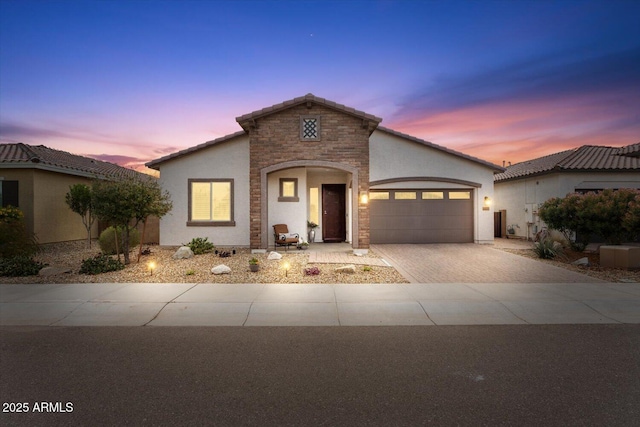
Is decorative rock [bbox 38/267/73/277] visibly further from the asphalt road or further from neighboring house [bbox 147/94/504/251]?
neighboring house [bbox 147/94/504/251]

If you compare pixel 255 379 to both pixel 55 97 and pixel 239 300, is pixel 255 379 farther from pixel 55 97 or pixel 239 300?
pixel 55 97

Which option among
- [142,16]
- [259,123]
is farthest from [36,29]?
[259,123]

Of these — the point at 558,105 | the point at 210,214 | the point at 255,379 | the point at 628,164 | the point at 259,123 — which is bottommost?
the point at 255,379

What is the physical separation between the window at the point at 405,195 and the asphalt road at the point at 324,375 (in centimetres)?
1197

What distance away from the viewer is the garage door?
17.4 m

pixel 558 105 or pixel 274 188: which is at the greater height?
pixel 558 105

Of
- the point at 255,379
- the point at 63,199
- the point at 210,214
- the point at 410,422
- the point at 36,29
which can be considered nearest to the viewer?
the point at 410,422

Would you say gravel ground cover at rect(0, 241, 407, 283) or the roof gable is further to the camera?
the roof gable

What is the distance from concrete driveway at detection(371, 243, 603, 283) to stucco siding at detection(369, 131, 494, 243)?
2.30 m

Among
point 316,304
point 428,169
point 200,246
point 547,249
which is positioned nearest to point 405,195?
point 428,169

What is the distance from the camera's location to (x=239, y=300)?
736 centimetres

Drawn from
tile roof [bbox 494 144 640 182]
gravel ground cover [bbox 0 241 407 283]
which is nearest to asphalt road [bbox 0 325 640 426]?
gravel ground cover [bbox 0 241 407 283]

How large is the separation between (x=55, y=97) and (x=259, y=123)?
1011 centimetres

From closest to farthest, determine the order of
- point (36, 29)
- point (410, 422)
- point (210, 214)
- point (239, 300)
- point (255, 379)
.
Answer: point (410, 422) < point (255, 379) < point (239, 300) < point (36, 29) < point (210, 214)
